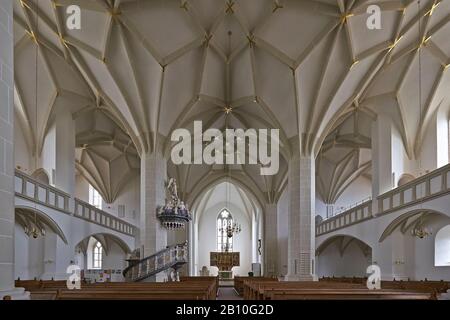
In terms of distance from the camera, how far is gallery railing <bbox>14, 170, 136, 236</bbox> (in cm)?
1872

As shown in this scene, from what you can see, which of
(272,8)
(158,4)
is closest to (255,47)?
(272,8)

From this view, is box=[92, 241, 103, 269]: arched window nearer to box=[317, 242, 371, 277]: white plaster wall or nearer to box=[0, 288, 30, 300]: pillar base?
box=[317, 242, 371, 277]: white plaster wall

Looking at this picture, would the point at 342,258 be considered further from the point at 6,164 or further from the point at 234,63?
the point at 6,164

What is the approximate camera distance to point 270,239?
39.4m

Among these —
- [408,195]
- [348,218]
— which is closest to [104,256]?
[348,218]

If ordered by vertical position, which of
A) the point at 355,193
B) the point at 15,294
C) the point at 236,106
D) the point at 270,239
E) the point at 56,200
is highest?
the point at 236,106

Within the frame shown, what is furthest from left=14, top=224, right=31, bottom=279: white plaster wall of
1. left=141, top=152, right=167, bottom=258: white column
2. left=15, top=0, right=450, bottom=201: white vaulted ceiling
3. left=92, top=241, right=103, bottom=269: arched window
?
left=92, top=241, right=103, bottom=269: arched window

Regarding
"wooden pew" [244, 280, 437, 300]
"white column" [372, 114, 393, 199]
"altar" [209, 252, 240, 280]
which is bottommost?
"altar" [209, 252, 240, 280]

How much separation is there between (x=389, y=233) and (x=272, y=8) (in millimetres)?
11238

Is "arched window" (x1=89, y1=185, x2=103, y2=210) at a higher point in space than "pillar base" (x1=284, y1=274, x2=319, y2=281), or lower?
higher

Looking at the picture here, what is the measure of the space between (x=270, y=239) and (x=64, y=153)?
1998 centimetres

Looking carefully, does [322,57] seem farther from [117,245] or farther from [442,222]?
[117,245]

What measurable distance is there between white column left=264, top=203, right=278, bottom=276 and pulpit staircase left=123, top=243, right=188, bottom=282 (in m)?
16.4

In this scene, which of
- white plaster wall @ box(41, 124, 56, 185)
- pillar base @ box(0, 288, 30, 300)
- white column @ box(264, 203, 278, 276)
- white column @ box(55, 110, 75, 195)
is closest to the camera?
pillar base @ box(0, 288, 30, 300)
